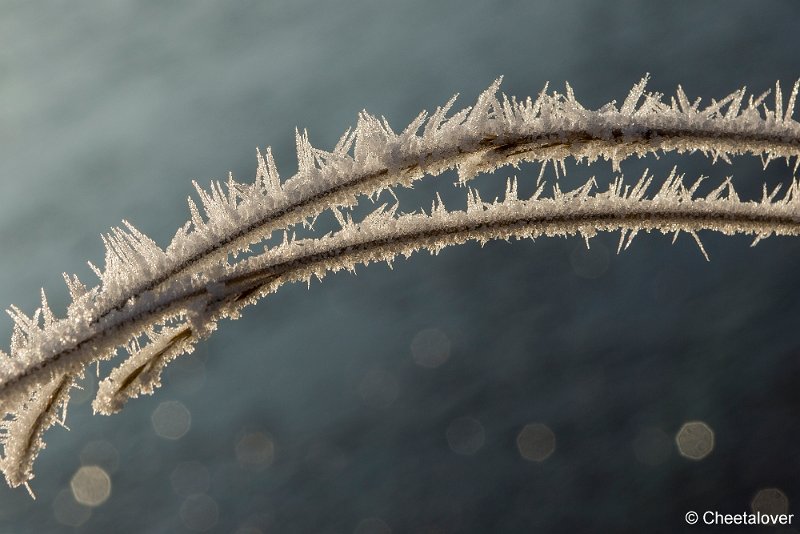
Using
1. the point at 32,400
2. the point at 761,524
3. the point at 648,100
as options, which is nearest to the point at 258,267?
the point at 32,400

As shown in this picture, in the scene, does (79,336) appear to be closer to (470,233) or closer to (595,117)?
(470,233)

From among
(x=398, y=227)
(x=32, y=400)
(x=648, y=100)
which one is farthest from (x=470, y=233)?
(x=32, y=400)

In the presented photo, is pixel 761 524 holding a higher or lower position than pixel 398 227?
lower

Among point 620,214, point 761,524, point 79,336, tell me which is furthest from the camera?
point 761,524

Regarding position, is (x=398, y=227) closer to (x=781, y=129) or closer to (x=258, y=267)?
(x=258, y=267)

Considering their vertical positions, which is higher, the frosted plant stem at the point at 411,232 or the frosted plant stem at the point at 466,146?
the frosted plant stem at the point at 466,146

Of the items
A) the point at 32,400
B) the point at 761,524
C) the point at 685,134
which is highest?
the point at 685,134

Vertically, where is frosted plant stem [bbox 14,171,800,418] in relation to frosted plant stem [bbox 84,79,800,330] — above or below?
below

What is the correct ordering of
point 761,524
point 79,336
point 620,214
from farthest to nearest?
point 761,524
point 620,214
point 79,336

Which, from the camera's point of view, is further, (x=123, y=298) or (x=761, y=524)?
(x=761, y=524)
